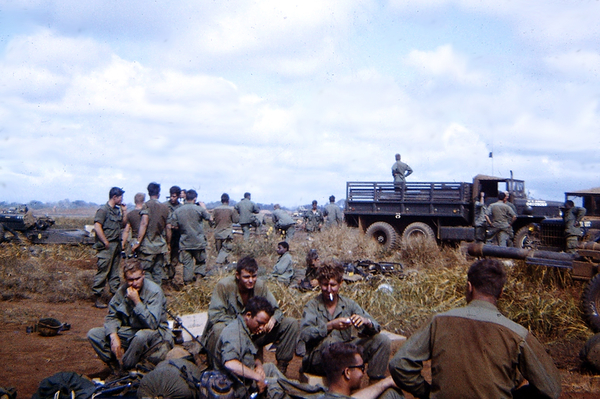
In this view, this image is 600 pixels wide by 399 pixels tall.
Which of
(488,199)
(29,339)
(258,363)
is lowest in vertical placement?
(29,339)

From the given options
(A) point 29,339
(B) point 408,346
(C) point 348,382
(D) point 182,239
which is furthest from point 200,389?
(D) point 182,239

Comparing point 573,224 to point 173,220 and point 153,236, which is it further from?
point 153,236

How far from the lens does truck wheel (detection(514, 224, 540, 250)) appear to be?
13406 millimetres

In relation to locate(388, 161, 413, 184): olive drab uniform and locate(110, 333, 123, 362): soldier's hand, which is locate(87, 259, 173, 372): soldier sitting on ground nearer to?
locate(110, 333, 123, 362): soldier's hand

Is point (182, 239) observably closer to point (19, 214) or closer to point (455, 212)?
point (19, 214)

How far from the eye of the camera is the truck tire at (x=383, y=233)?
47.3 ft

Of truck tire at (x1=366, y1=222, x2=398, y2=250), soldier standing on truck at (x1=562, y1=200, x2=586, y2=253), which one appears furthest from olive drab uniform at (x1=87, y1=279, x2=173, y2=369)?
truck tire at (x1=366, y1=222, x2=398, y2=250)

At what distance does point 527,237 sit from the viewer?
13695 millimetres

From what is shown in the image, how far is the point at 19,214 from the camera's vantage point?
13.3 meters

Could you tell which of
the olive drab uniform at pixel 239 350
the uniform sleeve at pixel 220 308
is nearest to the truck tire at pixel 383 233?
the uniform sleeve at pixel 220 308

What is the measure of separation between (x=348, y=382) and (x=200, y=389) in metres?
1.19

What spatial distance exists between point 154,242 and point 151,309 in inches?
134

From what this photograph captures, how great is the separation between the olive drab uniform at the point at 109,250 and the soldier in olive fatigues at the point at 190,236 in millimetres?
1185

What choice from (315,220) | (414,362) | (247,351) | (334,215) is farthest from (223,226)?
(414,362)
